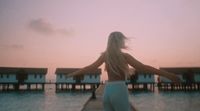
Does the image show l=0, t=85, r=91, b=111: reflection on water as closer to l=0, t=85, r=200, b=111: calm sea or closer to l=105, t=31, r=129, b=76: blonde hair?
l=0, t=85, r=200, b=111: calm sea

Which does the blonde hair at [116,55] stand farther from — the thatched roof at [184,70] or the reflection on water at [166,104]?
the thatched roof at [184,70]

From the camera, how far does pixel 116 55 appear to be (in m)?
3.20

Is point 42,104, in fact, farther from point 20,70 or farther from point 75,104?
point 20,70

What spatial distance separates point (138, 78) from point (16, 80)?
29.4 metres

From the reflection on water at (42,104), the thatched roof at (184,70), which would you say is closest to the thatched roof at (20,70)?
the reflection on water at (42,104)

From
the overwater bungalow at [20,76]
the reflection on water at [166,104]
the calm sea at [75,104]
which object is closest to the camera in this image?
the reflection on water at [166,104]

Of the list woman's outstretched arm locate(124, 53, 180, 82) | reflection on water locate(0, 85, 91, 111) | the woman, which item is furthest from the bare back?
reflection on water locate(0, 85, 91, 111)

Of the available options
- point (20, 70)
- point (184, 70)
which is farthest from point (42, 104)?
point (184, 70)

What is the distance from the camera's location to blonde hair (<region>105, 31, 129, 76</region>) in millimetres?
3176

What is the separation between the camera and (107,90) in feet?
10.6

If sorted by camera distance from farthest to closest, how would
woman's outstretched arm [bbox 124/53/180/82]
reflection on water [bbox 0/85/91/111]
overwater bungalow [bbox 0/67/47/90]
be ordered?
overwater bungalow [bbox 0/67/47/90] → reflection on water [bbox 0/85/91/111] → woman's outstretched arm [bbox 124/53/180/82]

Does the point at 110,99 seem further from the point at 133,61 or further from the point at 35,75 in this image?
the point at 35,75

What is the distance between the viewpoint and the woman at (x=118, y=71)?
3.15 m

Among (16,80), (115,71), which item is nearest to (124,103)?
(115,71)
